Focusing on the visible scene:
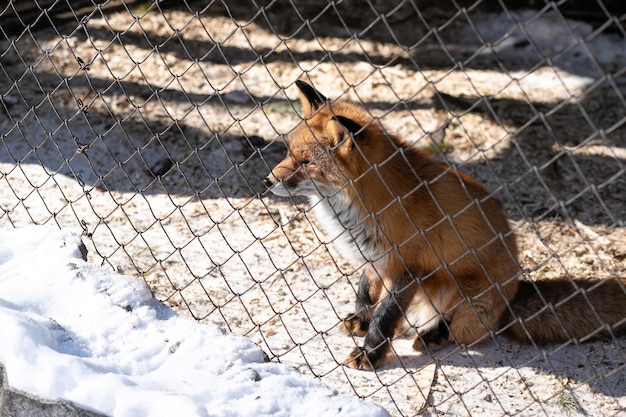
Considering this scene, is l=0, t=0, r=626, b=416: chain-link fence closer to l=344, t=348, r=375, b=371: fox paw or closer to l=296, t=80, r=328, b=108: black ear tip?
l=344, t=348, r=375, b=371: fox paw

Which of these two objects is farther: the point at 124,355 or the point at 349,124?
the point at 349,124

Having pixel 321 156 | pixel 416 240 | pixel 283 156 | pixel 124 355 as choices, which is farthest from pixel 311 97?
pixel 283 156

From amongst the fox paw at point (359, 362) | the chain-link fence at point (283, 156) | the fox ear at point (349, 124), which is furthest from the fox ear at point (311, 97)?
the fox paw at point (359, 362)

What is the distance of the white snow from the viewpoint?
2.72m

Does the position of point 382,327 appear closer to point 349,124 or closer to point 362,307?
point 362,307

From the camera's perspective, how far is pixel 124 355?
119 inches

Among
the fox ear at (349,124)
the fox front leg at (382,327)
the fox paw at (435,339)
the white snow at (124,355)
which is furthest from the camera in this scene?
the fox paw at (435,339)

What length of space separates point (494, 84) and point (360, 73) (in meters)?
1.10

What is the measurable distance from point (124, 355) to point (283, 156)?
2820 mm

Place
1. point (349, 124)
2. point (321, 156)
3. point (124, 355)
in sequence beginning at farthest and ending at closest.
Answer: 1. point (321, 156)
2. point (349, 124)
3. point (124, 355)

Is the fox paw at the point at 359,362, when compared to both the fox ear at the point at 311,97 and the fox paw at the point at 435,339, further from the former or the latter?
the fox ear at the point at 311,97

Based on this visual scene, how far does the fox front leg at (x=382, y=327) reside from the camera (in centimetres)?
370

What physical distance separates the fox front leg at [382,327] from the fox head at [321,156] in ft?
1.92

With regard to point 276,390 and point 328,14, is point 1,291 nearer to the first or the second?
point 276,390
